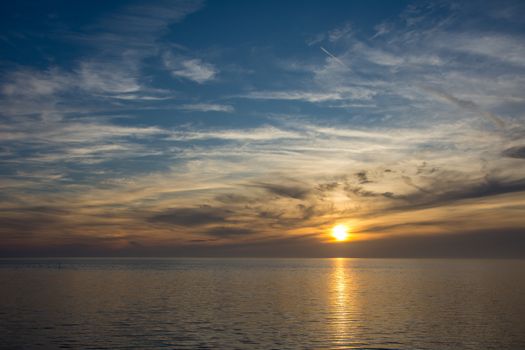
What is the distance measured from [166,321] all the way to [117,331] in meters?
8.64

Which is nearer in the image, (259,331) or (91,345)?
(91,345)

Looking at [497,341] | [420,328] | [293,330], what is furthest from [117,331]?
[497,341]

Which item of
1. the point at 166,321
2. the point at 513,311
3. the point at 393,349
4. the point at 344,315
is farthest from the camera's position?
the point at 513,311

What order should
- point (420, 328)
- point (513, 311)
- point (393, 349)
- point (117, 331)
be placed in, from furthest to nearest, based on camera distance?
point (513, 311), point (420, 328), point (117, 331), point (393, 349)

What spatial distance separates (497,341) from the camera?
48906 mm

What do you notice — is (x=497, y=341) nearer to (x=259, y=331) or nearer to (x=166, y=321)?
(x=259, y=331)

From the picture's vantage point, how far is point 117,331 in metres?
52.7

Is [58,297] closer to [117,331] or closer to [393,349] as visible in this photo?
[117,331]

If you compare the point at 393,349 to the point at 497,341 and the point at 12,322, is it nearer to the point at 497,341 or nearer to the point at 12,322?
the point at 497,341

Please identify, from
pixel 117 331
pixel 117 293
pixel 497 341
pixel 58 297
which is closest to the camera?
pixel 497 341

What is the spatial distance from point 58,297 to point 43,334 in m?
41.8

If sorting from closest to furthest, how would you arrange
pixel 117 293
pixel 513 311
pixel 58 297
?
pixel 513 311 < pixel 58 297 < pixel 117 293

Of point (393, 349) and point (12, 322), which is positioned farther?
point (12, 322)

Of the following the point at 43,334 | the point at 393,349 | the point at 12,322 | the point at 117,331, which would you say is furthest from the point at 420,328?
the point at 12,322
